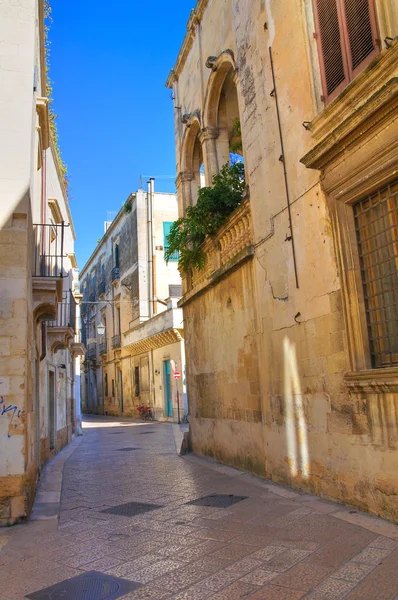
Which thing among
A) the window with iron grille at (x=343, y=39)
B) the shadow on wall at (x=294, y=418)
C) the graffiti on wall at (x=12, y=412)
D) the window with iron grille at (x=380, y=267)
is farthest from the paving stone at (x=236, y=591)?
the window with iron grille at (x=343, y=39)

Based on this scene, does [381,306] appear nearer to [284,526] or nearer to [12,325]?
[284,526]

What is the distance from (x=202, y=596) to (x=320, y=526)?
75.6 inches

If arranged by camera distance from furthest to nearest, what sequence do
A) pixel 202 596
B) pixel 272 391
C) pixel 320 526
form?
pixel 272 391, pixel 320 526, pixel 202 596

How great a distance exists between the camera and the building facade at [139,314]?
1019 inches

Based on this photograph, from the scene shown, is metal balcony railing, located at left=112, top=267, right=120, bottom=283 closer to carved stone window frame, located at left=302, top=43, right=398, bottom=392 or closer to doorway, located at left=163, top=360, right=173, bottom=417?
doorway, located at left=163, top=360, right=173, bottom=417

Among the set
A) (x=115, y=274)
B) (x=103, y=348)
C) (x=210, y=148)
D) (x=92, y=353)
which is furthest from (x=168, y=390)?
(x=92, y=353)

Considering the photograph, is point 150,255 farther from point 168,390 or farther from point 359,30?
point 359,30

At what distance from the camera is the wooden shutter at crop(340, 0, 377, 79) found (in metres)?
5.52

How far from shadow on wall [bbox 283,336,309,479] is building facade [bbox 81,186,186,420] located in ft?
47.8

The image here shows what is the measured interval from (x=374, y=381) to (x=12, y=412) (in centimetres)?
419

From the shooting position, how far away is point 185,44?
13.0 meters

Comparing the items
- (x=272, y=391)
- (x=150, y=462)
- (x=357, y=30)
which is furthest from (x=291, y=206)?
(x=150, y=462)

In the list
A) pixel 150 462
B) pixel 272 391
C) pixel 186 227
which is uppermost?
pixel 186 227

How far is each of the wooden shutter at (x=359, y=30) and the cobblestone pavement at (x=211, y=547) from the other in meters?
4.89
